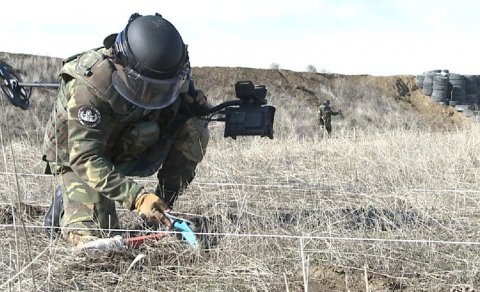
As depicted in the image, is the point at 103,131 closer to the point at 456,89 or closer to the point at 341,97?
the point at 341,97

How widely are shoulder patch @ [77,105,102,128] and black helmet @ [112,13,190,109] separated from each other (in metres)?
0.16

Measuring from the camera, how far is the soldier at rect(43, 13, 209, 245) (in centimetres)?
290

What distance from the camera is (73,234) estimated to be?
2949mm

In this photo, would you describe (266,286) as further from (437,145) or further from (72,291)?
(437,145)

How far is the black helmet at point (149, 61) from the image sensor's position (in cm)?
293

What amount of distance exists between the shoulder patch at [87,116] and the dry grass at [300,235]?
1.45 ft

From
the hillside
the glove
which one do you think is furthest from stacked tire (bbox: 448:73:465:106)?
the glove

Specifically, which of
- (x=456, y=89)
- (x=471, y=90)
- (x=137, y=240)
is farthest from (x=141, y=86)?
(x=471, y=90)

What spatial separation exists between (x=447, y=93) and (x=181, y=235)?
2251cm

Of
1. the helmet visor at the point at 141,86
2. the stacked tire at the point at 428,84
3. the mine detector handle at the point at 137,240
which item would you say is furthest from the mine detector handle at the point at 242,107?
the stacked tire at the point at 428,84

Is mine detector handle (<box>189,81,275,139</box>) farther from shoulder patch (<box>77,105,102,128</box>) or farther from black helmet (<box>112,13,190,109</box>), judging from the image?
shoulder patch (<box>77,105,102,128</box>)

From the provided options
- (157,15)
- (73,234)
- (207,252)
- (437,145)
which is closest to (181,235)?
(207,252)

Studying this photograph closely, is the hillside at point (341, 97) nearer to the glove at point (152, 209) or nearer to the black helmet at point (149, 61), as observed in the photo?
the black helmet at point (149, 61)

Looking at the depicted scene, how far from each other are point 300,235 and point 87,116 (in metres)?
1.10
